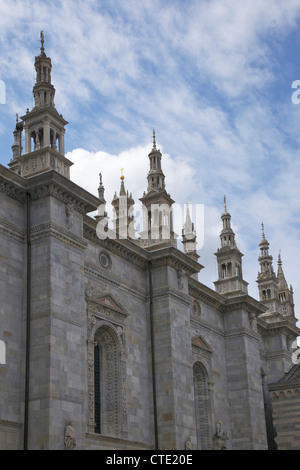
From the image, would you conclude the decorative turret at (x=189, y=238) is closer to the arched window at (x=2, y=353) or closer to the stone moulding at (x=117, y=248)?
the stone moulding at (x=117, y=248)

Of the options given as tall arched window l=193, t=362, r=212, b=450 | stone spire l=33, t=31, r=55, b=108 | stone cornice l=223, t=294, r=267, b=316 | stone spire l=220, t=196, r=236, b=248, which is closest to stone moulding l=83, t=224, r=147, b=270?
stone spire l=33, t=31, r=55, b=108

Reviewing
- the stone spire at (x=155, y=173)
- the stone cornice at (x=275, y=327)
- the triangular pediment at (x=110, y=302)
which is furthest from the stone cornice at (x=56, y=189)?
the stone cornice at (x=275, y=327)

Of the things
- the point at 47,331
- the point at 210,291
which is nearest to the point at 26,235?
the point at 47,331

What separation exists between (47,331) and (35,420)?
3.37 m

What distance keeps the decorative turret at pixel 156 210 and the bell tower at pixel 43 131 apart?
358 inches

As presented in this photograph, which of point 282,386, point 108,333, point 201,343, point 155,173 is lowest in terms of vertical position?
point 108,333

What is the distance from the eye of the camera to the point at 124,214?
42688mm

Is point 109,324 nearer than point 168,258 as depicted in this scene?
Yes

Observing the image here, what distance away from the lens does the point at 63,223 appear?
98.3 ft

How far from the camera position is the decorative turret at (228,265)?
159ft

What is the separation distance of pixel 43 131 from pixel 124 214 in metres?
12.0

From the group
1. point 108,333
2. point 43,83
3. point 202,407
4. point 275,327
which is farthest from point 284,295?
point 43,83

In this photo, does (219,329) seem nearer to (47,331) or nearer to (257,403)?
(257,403)

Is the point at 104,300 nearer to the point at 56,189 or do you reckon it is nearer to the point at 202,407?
the point at 56,189
